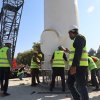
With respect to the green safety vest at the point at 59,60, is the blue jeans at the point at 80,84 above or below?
below

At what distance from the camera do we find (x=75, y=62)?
670cm

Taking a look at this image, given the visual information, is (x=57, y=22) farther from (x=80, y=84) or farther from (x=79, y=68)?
(x=80, y=84)

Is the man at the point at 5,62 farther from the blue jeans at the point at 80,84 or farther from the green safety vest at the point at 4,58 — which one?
the blue jeans at the point at 80,84

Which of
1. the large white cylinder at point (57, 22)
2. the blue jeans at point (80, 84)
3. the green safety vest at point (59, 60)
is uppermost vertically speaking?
the large white cylinder at point (57, 22)

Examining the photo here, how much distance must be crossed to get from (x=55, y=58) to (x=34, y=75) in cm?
293

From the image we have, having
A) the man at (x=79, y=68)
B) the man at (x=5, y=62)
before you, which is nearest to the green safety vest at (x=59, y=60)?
the man at (x=5, y=62)

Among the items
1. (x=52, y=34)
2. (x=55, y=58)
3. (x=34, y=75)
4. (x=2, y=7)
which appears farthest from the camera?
(x=2, y=7)

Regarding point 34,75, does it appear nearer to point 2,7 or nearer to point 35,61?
point 35,61

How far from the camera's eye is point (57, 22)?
12930 millimetres

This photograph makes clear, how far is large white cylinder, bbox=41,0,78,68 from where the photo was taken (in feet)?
41.9

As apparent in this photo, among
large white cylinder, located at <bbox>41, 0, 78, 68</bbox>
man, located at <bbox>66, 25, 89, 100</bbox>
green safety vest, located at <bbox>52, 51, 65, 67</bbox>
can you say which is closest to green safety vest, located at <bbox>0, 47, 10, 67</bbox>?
green safety vest, located at <bbox>52, 51, 65, 67</bbox>

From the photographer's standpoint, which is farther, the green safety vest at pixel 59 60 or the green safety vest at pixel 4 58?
the green safety vest at pixel 59 60

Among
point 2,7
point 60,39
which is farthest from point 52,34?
point 2,7

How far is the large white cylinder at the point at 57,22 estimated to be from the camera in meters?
12.8
